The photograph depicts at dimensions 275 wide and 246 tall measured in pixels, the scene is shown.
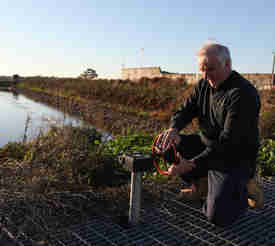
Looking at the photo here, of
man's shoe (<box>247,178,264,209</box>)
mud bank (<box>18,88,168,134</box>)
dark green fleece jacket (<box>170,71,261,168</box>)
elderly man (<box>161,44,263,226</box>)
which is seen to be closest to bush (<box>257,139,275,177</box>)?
man's shoe (<box>247,178,264,209</box>)

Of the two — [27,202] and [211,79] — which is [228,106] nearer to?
[211,79]

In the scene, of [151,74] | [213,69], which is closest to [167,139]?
[213,69]

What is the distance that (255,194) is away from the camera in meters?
2.72

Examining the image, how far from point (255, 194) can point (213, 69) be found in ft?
3.70

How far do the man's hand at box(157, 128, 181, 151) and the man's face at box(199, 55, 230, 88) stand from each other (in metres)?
0.53

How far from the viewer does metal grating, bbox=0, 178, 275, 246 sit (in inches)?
88.1

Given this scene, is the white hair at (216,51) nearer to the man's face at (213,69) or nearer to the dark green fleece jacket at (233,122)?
the man's face at (213,69)

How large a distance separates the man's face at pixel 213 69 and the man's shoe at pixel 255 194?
88 centimetres

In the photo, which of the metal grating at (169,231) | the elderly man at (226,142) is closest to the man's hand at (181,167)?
the elderly man at (226,142)

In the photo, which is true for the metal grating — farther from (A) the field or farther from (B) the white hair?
(B) the white hair

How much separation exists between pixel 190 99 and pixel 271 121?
4.18 m

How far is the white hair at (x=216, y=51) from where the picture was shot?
2441 mm

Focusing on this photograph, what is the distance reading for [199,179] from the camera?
286 cm

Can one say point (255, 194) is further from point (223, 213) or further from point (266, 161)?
point (266, 161)
